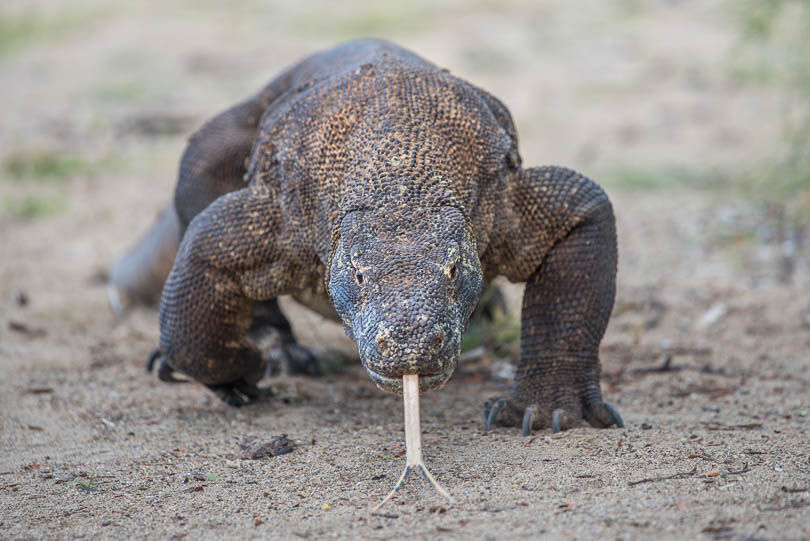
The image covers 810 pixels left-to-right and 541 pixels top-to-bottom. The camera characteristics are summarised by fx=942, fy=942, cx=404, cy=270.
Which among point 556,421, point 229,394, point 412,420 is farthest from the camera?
point 229,394

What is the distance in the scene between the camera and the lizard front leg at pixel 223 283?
3484mm

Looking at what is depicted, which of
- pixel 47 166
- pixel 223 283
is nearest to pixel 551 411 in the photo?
pixel 223 283

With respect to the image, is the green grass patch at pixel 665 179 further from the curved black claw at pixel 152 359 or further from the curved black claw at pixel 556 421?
the curved black claw at pixel 556 421

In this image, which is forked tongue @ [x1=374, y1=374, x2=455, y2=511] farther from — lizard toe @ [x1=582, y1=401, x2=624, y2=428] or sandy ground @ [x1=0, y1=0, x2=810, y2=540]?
lizard toe @ [x1=582, y1=401, x2=624, y2=428]

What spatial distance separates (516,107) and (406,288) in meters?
8.66

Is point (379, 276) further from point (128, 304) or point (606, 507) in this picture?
point (128, 304)

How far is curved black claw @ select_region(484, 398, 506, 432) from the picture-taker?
347 centimetres

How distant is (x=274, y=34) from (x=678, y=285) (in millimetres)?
10066

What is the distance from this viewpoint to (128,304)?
6148 mm

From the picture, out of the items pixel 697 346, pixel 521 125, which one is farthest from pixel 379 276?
pixel 521 125

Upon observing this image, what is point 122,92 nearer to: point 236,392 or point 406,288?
point 236,392

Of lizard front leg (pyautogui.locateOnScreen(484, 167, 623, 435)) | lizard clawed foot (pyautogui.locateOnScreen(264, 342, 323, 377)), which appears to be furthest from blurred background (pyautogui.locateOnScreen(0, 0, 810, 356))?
lizard front leg (pyautogui.locateOnScreen(484, 167, 623, 435))

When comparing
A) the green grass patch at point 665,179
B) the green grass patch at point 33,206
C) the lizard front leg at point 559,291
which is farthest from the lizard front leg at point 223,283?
the green grass patch at point 665,179

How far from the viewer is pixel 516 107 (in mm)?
10914
